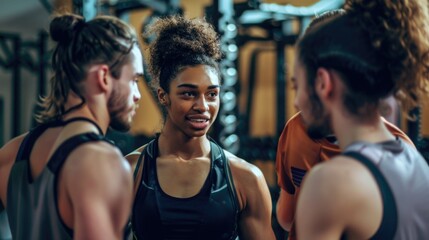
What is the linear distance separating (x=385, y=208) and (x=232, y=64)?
2149 millimetres

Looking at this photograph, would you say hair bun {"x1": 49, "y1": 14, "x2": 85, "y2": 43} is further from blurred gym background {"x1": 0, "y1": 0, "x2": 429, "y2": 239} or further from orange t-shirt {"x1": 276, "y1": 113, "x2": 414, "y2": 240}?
orange t-shirt {"x1": 276, "y1": 113, "x2": 414, "y2": 240}

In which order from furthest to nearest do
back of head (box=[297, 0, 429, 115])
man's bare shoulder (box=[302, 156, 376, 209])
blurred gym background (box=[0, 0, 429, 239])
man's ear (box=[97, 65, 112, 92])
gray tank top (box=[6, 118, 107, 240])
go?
blurred gym background (box=[0, 0, 429, 239])
man's ear (box=[97, 65, 112, 92])
gray tank top (box=[6, 118, 107, 240])
back of head (box=[297, 0, 429, 115])
man's bare shoulder (box=[302, 156, 376, 209])

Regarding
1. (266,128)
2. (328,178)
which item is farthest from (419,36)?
(266,128)

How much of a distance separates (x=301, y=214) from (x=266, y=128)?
5632 millimetres

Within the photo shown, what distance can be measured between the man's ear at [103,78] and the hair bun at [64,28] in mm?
156

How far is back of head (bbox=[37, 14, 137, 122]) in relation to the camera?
1.59 meters

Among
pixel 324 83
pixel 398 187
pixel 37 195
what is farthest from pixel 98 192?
pixel 398 187

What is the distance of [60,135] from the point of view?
5.02 ft

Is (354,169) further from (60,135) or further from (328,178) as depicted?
(60,135)

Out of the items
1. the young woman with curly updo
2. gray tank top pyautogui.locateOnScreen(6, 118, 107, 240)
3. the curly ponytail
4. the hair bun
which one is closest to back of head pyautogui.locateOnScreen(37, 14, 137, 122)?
the hair bun

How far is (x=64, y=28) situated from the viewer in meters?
1.64

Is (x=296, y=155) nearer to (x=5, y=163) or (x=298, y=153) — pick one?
(x=298, y=153)

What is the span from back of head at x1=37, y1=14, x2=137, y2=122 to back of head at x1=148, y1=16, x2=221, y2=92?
532 millimetres

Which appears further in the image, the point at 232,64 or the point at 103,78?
the point at 232,64
